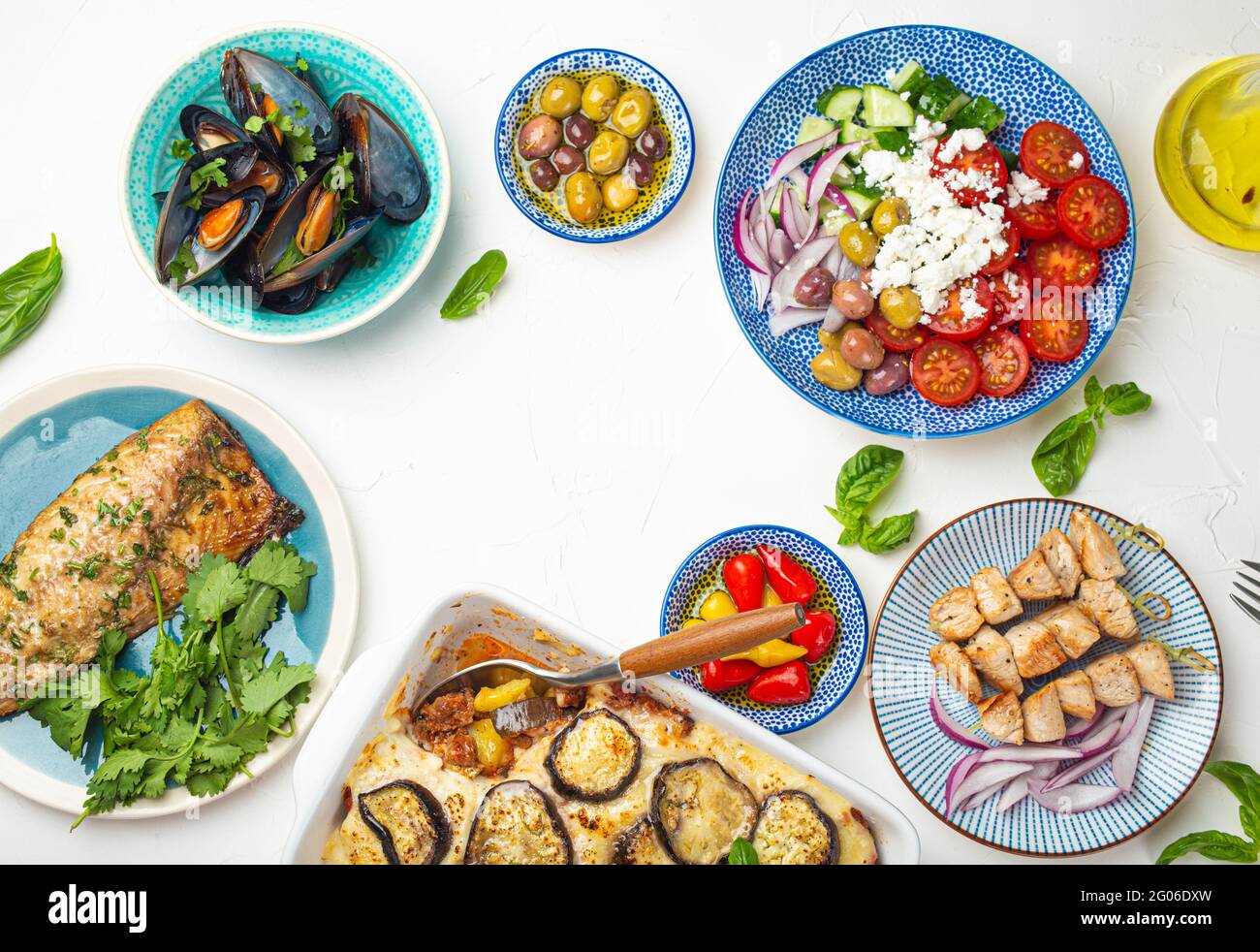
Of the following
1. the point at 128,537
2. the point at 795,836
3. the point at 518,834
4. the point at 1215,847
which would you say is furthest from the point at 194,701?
the point at 1215,847

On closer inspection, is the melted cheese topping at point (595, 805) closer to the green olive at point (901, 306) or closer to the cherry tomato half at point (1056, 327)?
the green olive at point (901, 306)

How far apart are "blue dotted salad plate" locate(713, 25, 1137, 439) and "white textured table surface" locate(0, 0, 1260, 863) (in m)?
0.15

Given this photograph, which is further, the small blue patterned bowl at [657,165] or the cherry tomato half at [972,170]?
the small blue patterned bowl at [657,165]

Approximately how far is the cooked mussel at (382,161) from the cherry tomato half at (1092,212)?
1.62 metres

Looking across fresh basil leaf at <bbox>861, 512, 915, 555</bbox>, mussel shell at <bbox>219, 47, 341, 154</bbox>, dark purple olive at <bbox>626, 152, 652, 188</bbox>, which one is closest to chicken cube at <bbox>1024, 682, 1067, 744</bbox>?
fresh basil leaf at <bbox>861, 512, 915, 555</bbox>

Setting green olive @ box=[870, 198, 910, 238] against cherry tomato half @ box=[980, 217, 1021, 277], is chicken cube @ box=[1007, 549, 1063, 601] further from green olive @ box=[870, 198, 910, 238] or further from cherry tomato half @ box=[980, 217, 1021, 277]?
green olive @ box=[870, 198, 910, 238]

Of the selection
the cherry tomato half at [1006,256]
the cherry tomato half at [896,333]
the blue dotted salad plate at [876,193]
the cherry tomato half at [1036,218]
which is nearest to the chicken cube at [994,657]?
the blue dotted salad plate at [876,193]

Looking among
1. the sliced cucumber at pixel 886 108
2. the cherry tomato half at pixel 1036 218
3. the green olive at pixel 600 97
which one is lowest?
the cherry tomato half at pixel 1036 218

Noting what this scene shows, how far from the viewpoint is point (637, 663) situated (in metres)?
2.04

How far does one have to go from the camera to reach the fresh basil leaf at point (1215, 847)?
7.75ft

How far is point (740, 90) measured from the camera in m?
2.63

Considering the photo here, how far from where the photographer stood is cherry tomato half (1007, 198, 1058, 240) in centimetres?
241

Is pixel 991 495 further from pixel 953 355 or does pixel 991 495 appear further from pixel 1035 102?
pixel 1035 102

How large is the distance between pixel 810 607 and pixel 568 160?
134 cm
